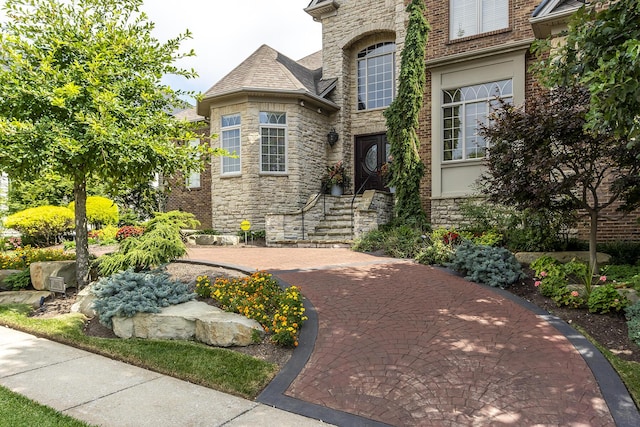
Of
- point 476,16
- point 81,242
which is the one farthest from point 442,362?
point 476,16

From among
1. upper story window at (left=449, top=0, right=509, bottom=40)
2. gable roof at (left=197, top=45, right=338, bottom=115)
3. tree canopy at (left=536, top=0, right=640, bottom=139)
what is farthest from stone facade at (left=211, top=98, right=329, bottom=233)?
tree canopy at (left=536, top=0, right=640, bottom=139)

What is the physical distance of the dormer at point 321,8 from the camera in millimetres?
15635

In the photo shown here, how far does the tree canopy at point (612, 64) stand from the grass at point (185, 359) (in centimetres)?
367

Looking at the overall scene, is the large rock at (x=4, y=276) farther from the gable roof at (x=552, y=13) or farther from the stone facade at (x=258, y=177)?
the gable roof at (x=552, y=13)

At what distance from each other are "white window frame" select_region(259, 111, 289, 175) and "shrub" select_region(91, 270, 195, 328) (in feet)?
28.7

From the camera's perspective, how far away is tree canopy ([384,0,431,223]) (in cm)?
1145

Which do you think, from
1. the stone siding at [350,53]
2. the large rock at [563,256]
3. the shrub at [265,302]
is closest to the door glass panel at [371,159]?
the stone siding at [350,53]

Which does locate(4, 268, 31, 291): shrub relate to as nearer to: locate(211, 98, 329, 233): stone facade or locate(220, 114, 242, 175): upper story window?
locate(211, 98, 329, 233): stone facade

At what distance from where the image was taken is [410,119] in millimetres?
11531

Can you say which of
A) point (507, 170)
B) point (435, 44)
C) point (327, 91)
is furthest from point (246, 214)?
point (507, 170)

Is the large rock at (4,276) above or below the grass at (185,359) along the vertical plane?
above

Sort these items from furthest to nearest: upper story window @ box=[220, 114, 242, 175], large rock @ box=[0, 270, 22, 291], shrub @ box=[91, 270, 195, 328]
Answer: upper story window @ box=[220, 114, 242, 175]
large rock @ box=[0, 270, 22, 291]
shrub @ box=[91, 270, 195, 328]

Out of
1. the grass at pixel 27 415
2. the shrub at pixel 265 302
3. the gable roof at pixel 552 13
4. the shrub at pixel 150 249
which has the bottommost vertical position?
the grass at pixel 27 415

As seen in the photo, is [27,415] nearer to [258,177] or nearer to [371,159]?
[258,177]
